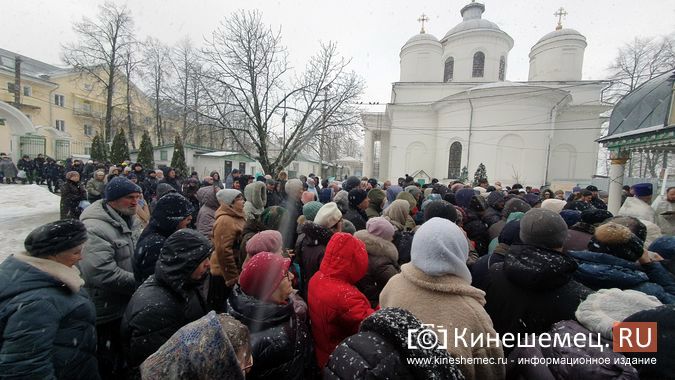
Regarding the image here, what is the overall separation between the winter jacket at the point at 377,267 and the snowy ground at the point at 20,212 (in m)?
7.67

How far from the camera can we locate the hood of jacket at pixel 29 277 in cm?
153

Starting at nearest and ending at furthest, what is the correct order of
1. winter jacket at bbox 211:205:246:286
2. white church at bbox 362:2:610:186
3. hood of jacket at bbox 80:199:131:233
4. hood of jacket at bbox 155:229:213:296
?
hood of jacket at bbox 155:229:213:296, hood of jacket at bbox 80:199:131:233, winter jacket at bbox 211:205:246:286, white church at bbox 362:2:610:186

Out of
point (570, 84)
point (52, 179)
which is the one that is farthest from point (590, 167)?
point (52, 179)

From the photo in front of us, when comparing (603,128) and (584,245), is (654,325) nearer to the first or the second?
(584,245)

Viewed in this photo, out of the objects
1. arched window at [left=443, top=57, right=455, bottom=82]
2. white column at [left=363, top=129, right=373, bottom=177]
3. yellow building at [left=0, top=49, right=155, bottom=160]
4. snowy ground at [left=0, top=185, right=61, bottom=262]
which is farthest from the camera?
white column at [left=363, top=129, right=373, bottom=177]

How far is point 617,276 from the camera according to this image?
182cm

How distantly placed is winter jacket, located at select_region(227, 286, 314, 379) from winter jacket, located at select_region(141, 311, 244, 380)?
544 millimetres

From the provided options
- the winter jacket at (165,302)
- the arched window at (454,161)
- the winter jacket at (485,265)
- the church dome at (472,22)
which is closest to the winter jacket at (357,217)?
the winter jacket at (485,265)

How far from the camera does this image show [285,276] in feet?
5.91

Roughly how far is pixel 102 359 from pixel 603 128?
34702 mm

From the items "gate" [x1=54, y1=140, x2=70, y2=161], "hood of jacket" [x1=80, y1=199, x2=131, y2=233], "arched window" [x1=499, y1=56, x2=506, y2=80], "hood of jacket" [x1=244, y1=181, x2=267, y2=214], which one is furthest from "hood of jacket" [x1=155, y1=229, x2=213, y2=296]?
"arched window" [x1=499, y1=56, x2=506, y2=80]

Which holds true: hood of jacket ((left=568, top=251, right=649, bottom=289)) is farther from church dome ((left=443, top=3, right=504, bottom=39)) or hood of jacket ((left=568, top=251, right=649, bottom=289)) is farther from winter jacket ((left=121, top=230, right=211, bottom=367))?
church dome ((left=443, top=3, right=504, bottom=39))

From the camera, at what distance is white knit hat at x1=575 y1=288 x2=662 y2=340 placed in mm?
1391

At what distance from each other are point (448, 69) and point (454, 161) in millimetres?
11184
